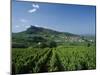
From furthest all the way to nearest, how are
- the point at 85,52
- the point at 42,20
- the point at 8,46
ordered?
the point at 85,52, the point at 42,20, the point at 8,46

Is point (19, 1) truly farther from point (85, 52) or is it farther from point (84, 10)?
point (85, 52)

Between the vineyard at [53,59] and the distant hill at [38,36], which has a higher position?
the distant hill at [38,36]

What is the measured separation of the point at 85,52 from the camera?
90.8 inches

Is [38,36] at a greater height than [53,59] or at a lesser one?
greater

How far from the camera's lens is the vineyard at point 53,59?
2.07m

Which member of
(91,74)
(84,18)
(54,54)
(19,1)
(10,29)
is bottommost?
(91,74)

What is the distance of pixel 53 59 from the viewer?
2.18 m

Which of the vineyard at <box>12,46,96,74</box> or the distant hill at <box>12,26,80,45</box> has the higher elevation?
the distant hill at <box>12,26,80,45</box>

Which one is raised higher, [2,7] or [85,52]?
[2,7]

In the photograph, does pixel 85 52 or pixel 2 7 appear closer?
pixel 2 7

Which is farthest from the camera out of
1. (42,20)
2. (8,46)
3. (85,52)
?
(85,52)

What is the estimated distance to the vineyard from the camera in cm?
207

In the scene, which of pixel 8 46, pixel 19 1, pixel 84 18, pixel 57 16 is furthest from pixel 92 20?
pixel 8 46

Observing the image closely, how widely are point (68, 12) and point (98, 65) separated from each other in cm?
79
